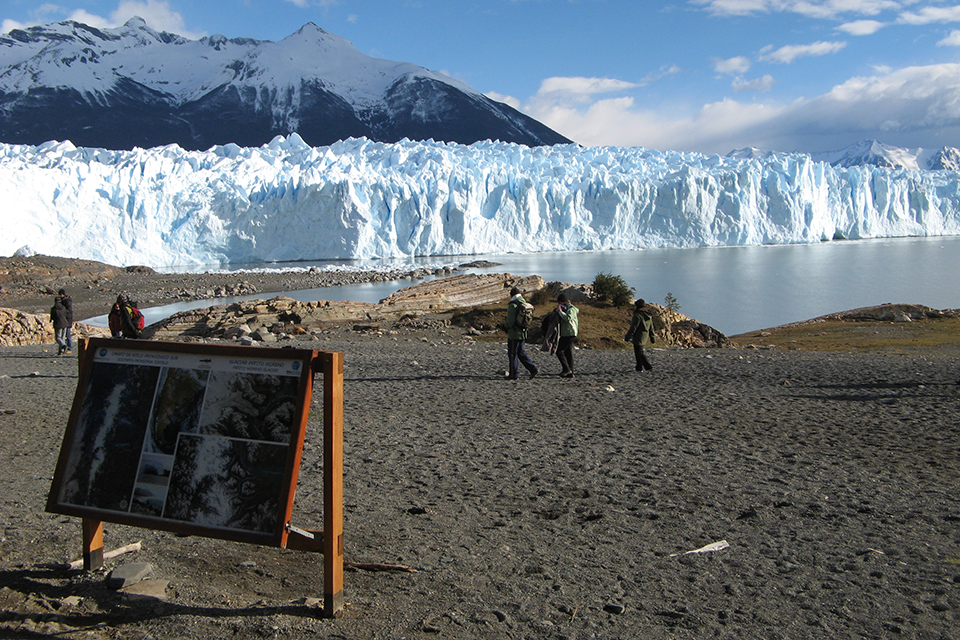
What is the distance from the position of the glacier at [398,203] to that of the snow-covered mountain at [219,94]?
54929mm

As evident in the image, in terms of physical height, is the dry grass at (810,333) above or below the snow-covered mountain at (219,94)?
below

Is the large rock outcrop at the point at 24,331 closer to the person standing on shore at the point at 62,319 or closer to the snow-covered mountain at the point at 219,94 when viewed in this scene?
the person standing on shore at the point at 62,319

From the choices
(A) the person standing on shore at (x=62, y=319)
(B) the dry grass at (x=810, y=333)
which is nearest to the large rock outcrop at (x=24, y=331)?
(A) the person standing on shore at (x=62, y=319)

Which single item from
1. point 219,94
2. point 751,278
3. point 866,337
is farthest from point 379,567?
point 219,94

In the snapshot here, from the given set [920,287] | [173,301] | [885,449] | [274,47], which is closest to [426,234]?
[173,301]

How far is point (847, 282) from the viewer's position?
3183 cm

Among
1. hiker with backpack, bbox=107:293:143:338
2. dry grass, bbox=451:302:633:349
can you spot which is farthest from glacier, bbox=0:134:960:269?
hiker with backpack, bbox=107:293:143:338

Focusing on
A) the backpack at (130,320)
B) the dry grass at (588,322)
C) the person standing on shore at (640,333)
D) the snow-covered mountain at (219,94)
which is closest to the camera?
the backpack at (130,320)

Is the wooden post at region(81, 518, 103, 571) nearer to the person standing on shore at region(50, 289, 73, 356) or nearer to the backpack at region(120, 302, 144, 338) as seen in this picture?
the backpack at region(120, 302, 144, 338)

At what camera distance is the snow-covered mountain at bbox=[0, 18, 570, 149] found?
98625mm

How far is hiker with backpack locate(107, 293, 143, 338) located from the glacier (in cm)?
3159

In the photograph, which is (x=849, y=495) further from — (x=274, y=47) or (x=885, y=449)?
(x=274, y=47)

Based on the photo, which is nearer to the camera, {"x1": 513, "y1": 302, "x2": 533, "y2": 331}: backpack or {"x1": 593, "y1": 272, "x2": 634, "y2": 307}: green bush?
{"x1": 513, "y1": 302, "x2": 533, "y2": 331}: backpack

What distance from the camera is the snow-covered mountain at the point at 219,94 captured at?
324 feet
